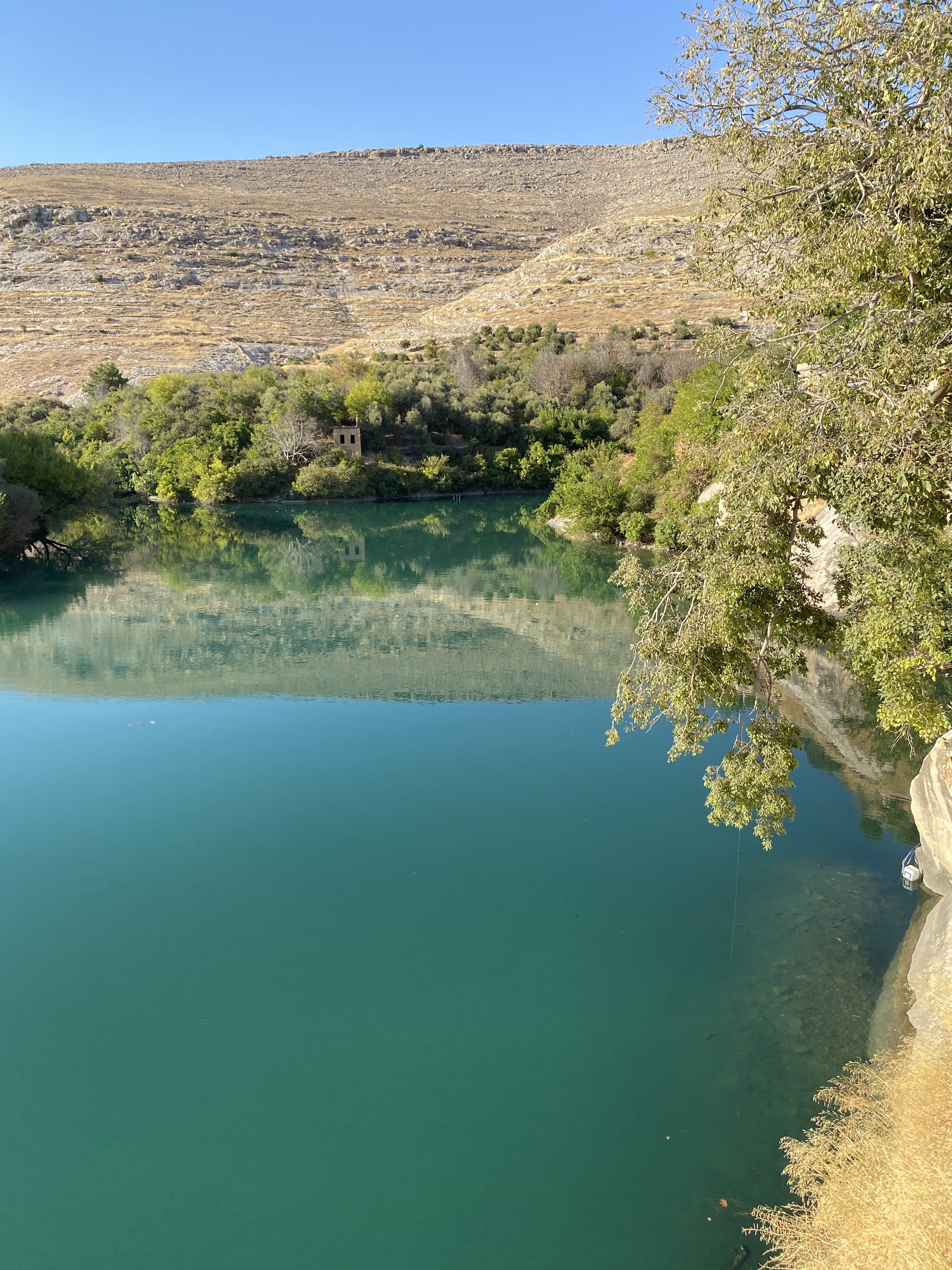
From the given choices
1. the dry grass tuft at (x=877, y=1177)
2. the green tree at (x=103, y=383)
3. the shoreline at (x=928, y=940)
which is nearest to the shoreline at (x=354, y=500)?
the green tree at (x=103, y=383)

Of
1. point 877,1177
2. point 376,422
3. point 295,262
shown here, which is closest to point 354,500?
point 376,422

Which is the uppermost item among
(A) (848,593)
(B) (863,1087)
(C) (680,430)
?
(C) (680,430)

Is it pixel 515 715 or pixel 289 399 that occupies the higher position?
pixel 289 399

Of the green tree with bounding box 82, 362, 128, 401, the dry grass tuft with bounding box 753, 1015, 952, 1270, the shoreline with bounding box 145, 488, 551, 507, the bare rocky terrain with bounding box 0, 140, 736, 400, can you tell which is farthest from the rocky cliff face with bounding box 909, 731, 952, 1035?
the green tree with bounding box 82, 362, 128, 401

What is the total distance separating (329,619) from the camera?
2389 cm

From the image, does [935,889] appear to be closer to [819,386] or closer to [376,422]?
[819,386]

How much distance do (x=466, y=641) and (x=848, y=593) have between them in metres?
13.9

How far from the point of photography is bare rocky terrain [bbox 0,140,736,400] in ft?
221

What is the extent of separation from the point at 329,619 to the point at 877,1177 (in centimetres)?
2051

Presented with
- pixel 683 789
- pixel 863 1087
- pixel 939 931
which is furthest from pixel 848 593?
pixel 683 789

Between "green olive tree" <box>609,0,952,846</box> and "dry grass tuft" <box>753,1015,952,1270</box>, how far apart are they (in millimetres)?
2639

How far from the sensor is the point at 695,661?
8078mm

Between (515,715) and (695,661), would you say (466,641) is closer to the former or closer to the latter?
(515,715)

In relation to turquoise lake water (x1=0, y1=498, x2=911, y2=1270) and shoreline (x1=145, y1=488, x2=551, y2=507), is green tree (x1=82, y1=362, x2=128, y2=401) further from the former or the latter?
turquoise lake water (x1=0, y1=498, x2=911, y2=1270)
